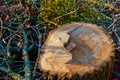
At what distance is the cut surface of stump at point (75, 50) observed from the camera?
1.87 metres

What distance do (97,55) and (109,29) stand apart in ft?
2.56

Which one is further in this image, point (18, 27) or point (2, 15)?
point (2, 15)

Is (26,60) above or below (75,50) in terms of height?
below

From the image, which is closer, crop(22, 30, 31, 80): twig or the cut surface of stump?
the cut surface of stump

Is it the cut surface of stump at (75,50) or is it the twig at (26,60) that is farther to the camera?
the twig at (26,60)

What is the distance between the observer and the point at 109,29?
268 cm

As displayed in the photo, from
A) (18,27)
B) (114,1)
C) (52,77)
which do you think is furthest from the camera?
(114,1)

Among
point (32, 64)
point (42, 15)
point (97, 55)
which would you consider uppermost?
point (42, 15)

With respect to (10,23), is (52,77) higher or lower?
lower

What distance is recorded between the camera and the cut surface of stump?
1.87 meters

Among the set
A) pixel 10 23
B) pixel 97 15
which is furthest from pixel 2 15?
pixel 97 15

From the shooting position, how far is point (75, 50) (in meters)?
1.99

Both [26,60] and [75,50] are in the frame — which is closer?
[75,50]

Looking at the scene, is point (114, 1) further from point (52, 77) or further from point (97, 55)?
point (52, 77)
